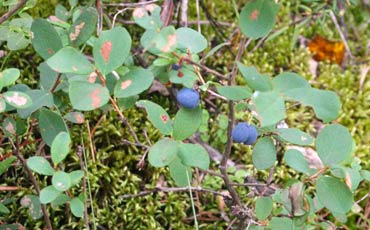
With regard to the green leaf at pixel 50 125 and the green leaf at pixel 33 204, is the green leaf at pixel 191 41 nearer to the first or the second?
the green leaf at pixel 50 125

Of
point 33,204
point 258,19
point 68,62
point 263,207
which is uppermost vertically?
point 258,19

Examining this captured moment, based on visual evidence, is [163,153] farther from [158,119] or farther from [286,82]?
[286,82]

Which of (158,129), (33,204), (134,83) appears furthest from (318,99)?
(33,204)

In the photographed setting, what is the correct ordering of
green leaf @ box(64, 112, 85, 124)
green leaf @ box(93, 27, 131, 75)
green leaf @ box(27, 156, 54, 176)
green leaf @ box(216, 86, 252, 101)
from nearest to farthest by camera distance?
green leaf @ box(216, 86, 252, 101), green leaf @ box(93, 27, 131, 75), green leaf @ box(27, 156, 54, 176), green leaf @ box(64, 112, 85, 124)

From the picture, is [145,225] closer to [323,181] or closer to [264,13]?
[323,181]

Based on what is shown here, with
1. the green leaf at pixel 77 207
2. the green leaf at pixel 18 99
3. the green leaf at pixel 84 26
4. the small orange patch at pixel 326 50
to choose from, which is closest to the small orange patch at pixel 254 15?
the green leaf at pixel 84 26

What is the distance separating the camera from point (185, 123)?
1.11 meters

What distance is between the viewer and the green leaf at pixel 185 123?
3.62 ft

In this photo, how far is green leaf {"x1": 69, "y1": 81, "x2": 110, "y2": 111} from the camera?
3.35ft

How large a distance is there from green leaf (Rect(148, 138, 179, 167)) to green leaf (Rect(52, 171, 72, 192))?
208 millimetres

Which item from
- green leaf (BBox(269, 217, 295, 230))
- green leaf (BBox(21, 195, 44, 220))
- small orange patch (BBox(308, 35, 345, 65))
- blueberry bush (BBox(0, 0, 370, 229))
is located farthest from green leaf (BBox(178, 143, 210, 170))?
small orange patch (BBox(308, 35, 345, 65))

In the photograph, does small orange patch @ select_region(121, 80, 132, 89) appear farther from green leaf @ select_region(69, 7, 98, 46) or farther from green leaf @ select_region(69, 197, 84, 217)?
green leaf @ select_region(69, 197, 84, 217)

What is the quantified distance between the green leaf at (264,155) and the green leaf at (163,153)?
19cm

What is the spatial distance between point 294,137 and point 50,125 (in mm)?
534
